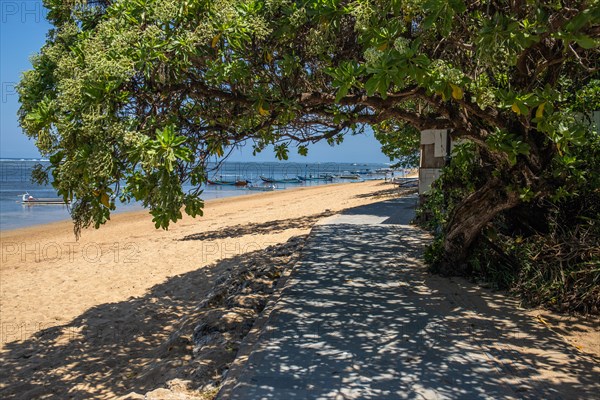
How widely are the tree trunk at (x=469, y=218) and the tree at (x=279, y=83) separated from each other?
2 centimetres

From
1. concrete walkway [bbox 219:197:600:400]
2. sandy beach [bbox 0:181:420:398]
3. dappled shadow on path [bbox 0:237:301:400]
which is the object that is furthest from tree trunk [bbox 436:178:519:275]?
sandy beach [bbox 0:181:420:398]

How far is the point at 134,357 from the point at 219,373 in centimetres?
253

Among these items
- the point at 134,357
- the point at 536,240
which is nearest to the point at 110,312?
the point at 134,357

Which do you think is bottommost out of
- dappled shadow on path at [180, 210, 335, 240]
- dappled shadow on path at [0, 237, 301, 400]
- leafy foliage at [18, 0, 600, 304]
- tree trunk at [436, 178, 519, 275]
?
dappled shadow on path at [0, 237, 301, 400]

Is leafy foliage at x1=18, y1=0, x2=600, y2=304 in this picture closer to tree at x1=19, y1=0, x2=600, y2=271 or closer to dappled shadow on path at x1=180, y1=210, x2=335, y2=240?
tree at x1=19, y1=0, x2=600, y2=271

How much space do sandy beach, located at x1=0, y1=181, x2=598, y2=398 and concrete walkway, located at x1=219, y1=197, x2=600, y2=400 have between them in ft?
1.96

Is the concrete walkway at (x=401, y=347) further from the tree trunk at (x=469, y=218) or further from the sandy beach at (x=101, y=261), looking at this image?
the sandy beach at (x=101, y=261)

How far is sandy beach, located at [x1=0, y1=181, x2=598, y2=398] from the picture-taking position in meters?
6.06

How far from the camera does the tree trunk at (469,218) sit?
623 centimetres

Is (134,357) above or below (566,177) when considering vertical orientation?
below

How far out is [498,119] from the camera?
18.9ft

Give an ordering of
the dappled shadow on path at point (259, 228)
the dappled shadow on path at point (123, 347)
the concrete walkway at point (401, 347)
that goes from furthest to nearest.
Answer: the dappled shadow on path at point (259, 228) → the dappled shadow on path at point (123, 347) → the concrete walkway at point (401, 347)

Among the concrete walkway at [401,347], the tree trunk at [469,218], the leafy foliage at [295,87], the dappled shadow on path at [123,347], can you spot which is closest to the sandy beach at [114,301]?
the dappled shadow on path at [123,347]

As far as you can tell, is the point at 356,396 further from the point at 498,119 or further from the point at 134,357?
the point at 134,357
